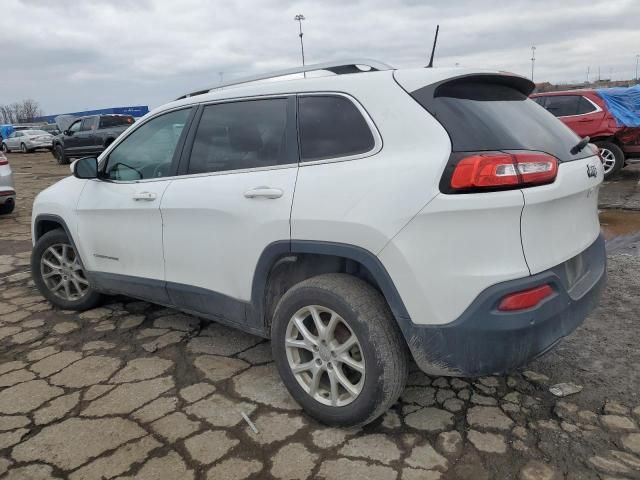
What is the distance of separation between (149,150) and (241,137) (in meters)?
0.94

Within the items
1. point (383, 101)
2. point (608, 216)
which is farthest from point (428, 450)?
point (608, 216)

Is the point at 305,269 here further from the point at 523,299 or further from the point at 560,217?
the point at 560,217

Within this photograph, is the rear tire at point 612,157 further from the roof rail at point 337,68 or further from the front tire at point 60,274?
the front tire at point 60,274

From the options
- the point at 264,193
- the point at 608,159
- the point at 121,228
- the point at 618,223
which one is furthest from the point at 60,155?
the point at 264,193

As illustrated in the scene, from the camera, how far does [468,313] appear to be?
213 cm

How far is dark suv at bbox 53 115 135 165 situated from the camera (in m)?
18.8

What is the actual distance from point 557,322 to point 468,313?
446 millimetres

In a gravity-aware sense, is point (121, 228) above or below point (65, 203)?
below

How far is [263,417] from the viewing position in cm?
269

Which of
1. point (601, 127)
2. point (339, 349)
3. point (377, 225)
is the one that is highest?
point (377, 225)

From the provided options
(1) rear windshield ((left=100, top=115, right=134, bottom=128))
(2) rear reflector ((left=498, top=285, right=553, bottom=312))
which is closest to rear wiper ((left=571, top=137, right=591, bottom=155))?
(2) rear reflector ((left=498, top=285, right=553, bottom=312))

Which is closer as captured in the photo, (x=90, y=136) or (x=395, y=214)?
(x=395, y=214)

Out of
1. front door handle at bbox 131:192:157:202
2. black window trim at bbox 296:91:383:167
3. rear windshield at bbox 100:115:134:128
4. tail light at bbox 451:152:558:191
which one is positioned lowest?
front door handle at bbox 131:192:157:202

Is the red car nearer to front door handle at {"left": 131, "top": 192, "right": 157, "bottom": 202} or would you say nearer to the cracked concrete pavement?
the cracked concrete pavement
